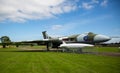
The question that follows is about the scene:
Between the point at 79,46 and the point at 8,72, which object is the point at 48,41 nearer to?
the point at 79,46

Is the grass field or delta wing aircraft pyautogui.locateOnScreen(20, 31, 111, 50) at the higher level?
delta wing aircraft pyautogui.locateOnScreen(20, 31, 111, 50)

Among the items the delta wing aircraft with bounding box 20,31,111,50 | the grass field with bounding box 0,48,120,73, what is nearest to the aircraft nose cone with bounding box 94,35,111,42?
the delta wing aircraft with bounding box 20,31,111,50

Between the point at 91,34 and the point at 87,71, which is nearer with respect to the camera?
the point at 87,71

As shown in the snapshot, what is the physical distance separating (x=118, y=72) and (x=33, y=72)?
15.5 ft

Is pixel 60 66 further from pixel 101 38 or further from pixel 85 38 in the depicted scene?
pixel 85 38

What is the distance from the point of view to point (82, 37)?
3005 centimetres

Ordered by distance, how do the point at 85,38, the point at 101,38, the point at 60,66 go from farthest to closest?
the point at 85,38 → the point at 101,38 → the point at 60,66

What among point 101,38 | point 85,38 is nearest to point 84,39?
point 85,38

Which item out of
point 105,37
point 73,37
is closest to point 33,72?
point 105,37

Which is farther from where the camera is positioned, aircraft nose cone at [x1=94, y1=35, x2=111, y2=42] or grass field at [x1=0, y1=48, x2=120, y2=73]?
aircraft nose cone at [x1=94, y1=35, x2=111, y2=42]

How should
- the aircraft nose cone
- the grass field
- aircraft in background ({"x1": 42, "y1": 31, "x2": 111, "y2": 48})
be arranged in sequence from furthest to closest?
aircraft in background ({"x1": 42, "y1": 31, "x2": 111, "y2": 48}) → the aircraft nose cone → the grass field

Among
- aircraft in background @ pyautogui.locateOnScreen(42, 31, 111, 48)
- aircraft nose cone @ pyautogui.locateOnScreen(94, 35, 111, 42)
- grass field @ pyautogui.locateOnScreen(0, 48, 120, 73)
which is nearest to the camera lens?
grass field @ pyautogui.locateOnScreen(0, 48, 120, 73)

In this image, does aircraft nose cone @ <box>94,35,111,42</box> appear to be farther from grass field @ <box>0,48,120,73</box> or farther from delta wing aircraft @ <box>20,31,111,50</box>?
grass field @ <box>0,48,120,73</box>

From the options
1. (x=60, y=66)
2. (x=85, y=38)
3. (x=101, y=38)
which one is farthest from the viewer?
(x=85, y=38)
